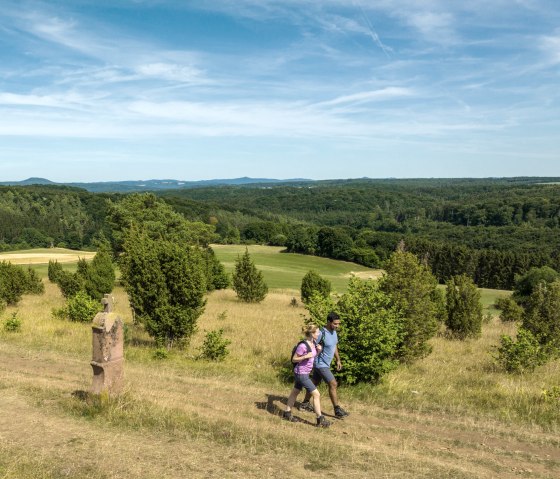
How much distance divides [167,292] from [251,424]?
7422mm

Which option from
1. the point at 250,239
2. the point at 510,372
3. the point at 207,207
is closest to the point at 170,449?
the point at 510,372

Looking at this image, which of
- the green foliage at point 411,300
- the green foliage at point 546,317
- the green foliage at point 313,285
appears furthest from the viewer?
the green foliage at point 313,285

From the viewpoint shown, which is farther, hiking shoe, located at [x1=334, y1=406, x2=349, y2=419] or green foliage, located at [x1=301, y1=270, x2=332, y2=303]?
green foliage, located at [x1=301, y1=270, x2=332, y2=303]

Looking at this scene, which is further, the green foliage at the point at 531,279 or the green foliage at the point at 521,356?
the green foliage at the point at 531,279

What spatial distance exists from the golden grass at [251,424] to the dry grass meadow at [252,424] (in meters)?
0.03

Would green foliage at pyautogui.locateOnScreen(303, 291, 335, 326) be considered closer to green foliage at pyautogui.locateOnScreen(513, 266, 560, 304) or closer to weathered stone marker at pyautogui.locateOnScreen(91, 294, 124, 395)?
weathered stone marker at pyautogui.locateOnScreen(91, 294, 124, 395)

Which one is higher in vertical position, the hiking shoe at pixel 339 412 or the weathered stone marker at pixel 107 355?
the weathered stone marker at pixel 107 355

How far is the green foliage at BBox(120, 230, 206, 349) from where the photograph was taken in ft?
46.9

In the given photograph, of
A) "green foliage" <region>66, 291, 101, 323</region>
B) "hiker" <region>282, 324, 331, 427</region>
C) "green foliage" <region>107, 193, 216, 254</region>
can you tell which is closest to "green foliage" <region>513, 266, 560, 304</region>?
"green foliage" <region>107, 193, 216, 254</region>

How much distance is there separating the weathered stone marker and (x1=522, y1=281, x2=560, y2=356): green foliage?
12801 mm

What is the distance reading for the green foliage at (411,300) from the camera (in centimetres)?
1279

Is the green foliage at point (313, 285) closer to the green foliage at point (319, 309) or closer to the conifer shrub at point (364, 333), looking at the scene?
the green foliage at point (319, 309)

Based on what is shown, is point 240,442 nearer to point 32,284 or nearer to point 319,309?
point 319,309

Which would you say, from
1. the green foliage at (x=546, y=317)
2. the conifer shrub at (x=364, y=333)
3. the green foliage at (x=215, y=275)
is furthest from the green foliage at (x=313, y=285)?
the conifer shrub at (x=364, y=333)
